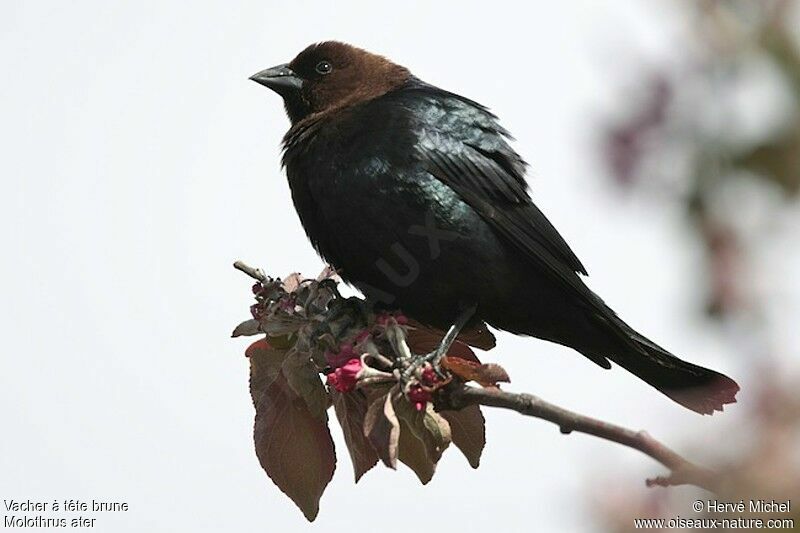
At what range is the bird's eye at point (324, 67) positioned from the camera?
491 centimetres

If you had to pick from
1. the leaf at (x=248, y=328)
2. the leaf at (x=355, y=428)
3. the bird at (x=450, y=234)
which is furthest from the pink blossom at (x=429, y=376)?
the bird at (x=450, y=234)

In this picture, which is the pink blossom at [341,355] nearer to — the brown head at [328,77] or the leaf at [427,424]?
the leaf at [427,424]

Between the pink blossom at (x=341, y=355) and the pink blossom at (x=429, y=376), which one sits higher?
the pink blossom at (x=341, y=355)

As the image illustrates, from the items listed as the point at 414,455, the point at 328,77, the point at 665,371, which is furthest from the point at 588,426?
the point at 328,77

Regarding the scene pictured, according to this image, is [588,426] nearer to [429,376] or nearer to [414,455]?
[429,376]

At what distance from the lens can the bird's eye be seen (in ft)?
16.1

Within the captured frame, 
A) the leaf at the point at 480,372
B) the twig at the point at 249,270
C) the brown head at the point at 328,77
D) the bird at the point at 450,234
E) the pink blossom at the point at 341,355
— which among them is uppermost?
the brown head at the point at 328,77

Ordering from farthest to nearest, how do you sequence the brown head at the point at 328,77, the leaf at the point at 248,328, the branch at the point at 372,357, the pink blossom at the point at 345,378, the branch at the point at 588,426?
the brown head at the point at 328,77 → the leaf at the point at 248,328 → the pink blossom at the point at 345,378 → the branch at the point at 372,357 → the branch at the point at 588,426

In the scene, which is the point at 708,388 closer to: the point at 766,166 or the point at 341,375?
the point at 341,375

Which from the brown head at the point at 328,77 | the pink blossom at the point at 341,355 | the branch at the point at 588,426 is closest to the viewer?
the branch at the point at 588,426

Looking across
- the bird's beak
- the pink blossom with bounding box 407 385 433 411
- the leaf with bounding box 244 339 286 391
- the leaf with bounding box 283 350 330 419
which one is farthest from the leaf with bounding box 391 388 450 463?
the bird's beak

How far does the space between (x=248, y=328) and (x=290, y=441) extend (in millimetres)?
335

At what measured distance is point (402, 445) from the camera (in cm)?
292

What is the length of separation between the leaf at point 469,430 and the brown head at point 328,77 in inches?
80.2
